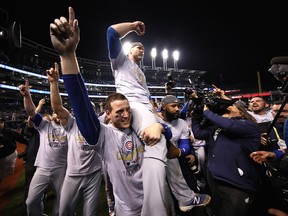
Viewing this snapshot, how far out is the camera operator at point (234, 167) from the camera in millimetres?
2367

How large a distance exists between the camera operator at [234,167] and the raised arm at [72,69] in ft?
6.17

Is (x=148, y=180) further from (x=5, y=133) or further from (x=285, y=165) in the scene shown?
(x=5, y=133)

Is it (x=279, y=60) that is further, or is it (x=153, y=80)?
(x=153, y=80)

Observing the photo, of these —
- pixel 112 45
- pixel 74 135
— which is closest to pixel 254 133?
pixel 112 45

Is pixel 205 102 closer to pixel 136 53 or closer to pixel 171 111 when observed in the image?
pixel 171 111

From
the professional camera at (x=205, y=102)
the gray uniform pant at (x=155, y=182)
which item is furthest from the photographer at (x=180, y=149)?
the gray uniform pant at (x=155, y=182)

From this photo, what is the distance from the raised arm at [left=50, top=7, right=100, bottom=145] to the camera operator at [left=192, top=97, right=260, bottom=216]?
188 cm

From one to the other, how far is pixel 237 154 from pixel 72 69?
7.63 feet

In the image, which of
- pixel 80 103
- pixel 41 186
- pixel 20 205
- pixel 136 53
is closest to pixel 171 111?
pixel 136 53

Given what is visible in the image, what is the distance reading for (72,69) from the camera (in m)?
1.23

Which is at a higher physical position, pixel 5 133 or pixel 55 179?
pixel 5 133

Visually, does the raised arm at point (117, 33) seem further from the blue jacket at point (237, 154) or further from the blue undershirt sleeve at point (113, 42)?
the blue jacket at point (237, 154)

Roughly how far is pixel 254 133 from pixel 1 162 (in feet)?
19.4

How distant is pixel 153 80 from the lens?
172 ft
